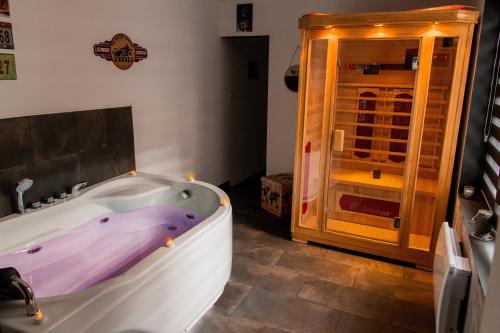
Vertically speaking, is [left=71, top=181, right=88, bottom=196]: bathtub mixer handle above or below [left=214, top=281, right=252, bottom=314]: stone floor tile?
above

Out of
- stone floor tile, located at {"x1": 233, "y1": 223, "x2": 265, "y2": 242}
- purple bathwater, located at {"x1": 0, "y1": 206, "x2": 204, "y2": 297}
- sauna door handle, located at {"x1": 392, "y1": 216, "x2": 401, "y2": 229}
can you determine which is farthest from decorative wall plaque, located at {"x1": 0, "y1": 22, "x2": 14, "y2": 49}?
A: sauna door handle, located at {"x1": 392, "y1": 216, "x2": 401, "y2": 229}

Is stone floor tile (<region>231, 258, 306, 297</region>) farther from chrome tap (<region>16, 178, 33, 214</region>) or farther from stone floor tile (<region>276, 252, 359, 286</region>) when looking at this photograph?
chrome tap (<region>16, 178, 33, 214</region>)

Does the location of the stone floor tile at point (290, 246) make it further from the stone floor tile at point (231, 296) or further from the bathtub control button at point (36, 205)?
the bathtub control button at point (36, 205)

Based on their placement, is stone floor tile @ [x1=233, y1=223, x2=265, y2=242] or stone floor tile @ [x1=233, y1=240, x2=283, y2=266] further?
stone floor tile @ [x1=233, y1=223, x2=265, y2=242]

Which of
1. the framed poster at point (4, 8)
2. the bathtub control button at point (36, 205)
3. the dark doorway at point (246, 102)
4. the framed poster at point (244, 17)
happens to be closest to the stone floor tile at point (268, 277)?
the bathtub control button at point (36, 205)

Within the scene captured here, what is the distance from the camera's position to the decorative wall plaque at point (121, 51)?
2.96m

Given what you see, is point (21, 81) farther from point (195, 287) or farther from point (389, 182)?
point (389, 182)

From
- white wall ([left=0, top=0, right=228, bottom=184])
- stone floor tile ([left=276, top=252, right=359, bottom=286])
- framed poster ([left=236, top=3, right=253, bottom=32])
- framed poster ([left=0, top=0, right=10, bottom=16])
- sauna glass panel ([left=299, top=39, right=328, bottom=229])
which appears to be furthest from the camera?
framed poster ([left=236, top=3, right=253, bottom=32])

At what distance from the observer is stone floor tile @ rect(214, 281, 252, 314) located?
2490mm

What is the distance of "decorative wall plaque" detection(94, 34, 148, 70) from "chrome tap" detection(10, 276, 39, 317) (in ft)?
6.46

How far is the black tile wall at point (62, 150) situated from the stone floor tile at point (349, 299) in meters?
1.90

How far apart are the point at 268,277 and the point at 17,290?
178 centimetres

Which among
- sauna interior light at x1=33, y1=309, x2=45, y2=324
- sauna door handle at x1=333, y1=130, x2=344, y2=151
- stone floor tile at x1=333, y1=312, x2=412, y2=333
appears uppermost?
sauna door handle at x1=333, y1=130, x2=344, y2=151

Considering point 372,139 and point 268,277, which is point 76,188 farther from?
point 372,139
